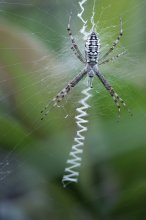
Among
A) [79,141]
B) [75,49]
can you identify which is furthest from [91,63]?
[79,141]

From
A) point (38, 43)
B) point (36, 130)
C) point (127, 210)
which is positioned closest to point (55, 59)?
point (38, 43)

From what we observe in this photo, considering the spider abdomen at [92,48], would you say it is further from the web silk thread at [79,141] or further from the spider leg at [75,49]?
the web silk thread at [79,141]

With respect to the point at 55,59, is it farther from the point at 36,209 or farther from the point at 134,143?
the point at 36,209

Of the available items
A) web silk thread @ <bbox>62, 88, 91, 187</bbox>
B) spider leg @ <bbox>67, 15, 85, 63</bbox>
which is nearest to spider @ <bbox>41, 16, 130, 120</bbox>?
spider leg @ <bbox>67, 15, 85, 63</bbox>

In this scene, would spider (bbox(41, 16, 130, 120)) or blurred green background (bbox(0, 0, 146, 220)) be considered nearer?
blurred green background (bbox(0, 0, 146, 220))

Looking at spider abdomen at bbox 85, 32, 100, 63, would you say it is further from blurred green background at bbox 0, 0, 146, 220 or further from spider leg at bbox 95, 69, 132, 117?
spider leg at bbox 95, 69, 132, 117
